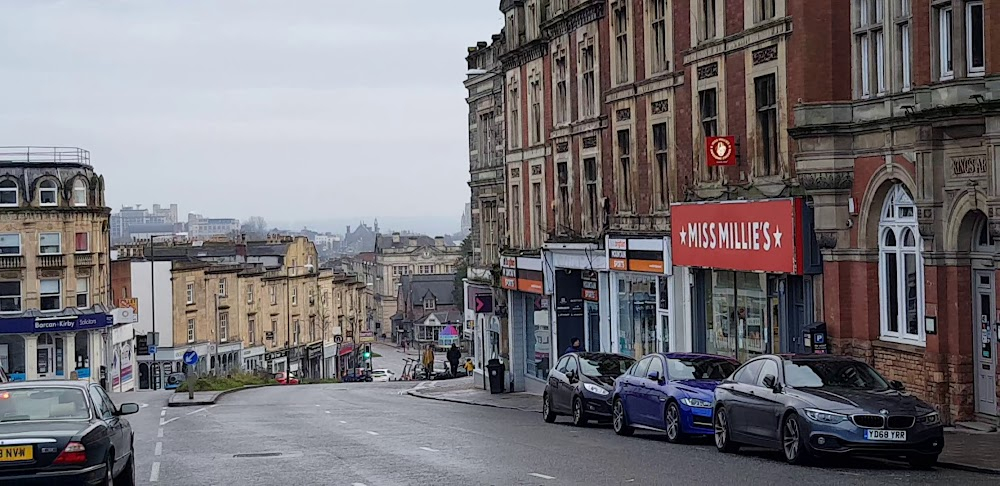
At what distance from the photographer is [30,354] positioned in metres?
76.3

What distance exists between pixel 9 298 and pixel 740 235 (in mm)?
56411

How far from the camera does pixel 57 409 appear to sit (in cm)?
1542

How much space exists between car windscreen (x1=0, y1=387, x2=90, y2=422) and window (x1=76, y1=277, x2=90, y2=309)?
64829 millimetres

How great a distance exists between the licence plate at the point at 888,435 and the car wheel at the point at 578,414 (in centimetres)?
1111

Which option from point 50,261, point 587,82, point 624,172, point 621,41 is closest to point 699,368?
point 624,172

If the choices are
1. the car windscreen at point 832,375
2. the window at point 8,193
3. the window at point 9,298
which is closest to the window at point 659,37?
the car windscreen at point 832,375

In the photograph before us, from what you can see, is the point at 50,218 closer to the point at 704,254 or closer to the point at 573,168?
the point at 573,168

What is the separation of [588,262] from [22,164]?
48.0 m

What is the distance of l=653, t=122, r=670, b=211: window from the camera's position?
116 ft

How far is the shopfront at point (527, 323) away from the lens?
44.5 metres

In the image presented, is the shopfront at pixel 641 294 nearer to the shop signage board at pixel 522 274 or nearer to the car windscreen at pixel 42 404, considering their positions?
the shop signage board at pixel 522 274

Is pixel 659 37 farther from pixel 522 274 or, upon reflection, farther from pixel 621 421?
pixel 621 421

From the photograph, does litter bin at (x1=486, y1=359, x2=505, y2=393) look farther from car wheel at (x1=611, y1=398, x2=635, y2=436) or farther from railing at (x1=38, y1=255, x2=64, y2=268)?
railing at (x1=38, y1=255, x2=64, y2=268)

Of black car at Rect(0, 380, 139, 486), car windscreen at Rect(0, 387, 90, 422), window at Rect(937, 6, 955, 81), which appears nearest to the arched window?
window at Rect(937, 6, 955, 81)
